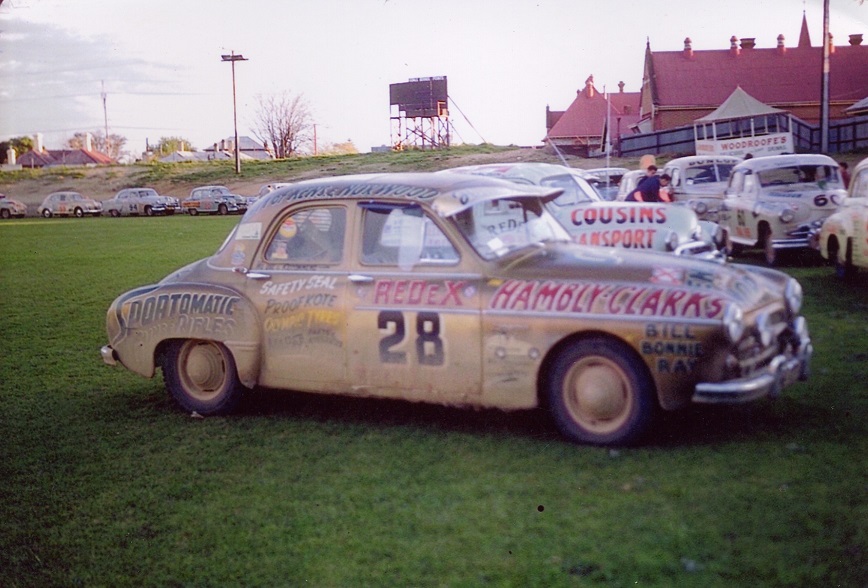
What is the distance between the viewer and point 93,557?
4.24m

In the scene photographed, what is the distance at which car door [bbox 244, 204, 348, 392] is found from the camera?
5914 mm

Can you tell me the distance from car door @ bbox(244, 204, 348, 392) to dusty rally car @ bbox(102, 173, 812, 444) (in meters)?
0.01

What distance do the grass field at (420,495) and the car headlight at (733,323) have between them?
0.67 metres

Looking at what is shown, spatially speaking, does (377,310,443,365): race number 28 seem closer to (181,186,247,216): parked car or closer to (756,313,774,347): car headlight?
(756,313,774,347): car headlight

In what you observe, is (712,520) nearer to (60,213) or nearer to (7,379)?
(7,379)

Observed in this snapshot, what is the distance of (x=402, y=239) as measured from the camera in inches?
231

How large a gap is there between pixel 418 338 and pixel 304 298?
906mm

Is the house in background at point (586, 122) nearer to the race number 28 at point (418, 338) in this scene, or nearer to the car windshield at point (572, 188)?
the car windshield at point (572, 188)

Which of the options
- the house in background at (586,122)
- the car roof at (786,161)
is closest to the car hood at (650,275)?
the car roof at (786,161)

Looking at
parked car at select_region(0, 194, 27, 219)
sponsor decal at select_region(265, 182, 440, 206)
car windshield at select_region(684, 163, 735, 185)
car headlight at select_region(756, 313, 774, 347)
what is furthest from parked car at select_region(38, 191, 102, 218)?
car headlight at select_region(756, 313, 774, 347)

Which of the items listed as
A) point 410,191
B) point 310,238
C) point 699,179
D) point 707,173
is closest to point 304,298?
point 310,238

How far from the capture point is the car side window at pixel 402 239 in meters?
5.71

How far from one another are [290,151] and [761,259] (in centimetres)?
2958

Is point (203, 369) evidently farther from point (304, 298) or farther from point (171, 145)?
point (171, 145)
